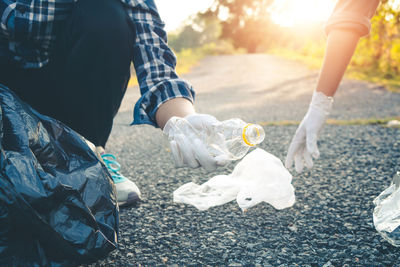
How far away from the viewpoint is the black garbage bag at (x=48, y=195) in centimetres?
79

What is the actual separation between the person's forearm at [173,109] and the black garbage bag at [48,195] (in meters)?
0.29

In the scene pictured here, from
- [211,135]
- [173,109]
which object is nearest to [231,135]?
[211,135]

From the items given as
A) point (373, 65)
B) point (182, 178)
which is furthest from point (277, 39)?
point (182, 178)

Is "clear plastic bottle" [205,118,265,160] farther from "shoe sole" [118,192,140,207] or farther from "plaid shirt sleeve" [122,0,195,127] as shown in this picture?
"shoe sole" [118,192,140,207]

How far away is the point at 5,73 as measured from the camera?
48.9 inches

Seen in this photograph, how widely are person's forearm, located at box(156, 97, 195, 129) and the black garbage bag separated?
0.29 meters

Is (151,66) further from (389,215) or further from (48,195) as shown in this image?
(389,215)

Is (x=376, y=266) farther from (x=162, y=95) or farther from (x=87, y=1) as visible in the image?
(x=87, y=1)

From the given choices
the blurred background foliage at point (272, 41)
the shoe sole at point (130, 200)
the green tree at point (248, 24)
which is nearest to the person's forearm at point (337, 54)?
the shoe sole at point (130, 200)

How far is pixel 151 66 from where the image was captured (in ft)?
3.98

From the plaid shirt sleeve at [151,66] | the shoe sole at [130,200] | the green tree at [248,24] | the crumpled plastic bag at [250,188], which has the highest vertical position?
the plaid shirt sleeve at [151,66]

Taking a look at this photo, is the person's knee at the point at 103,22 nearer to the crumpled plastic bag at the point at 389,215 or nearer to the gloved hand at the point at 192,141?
the gloved hand at the point at 192,141

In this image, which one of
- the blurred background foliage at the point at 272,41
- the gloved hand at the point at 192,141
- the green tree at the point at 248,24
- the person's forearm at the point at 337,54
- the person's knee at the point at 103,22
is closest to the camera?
the gloved hand at the point at 192,141

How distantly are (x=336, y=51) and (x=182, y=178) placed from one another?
1074 mm
